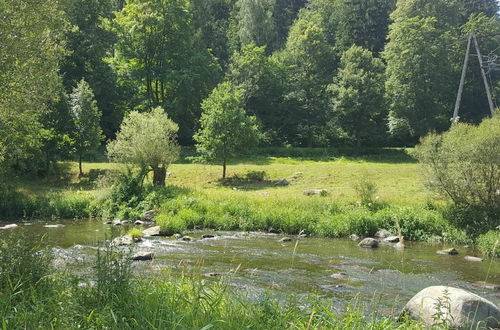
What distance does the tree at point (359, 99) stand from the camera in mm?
61969

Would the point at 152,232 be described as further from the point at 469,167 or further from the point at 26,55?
the point at 469,167

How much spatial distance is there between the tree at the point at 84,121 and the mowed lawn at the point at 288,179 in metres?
2.70

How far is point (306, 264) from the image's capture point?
19.2 metres

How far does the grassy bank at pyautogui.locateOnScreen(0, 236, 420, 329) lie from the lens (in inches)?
248

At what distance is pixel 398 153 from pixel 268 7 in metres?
38.3

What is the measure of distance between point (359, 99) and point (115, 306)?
58.0m

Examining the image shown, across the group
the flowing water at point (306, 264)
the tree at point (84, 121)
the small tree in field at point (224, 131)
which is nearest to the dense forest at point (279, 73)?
the tree at point (84, 121)

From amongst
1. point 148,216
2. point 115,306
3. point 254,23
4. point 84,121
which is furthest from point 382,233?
point 254,23

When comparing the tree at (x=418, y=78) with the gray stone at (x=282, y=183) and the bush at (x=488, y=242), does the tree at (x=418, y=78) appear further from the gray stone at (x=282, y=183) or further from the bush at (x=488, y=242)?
the bush at (x=488, y=242)

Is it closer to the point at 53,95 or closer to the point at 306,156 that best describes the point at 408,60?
the point at 306,156

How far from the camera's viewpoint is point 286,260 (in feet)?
64.5

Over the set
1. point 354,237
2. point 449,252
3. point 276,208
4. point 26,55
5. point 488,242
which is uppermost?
point 26,55

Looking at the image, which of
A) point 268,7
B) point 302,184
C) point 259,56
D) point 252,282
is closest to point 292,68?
point 259,56

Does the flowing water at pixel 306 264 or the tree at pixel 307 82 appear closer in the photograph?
the flowing water at pixel 306 264
